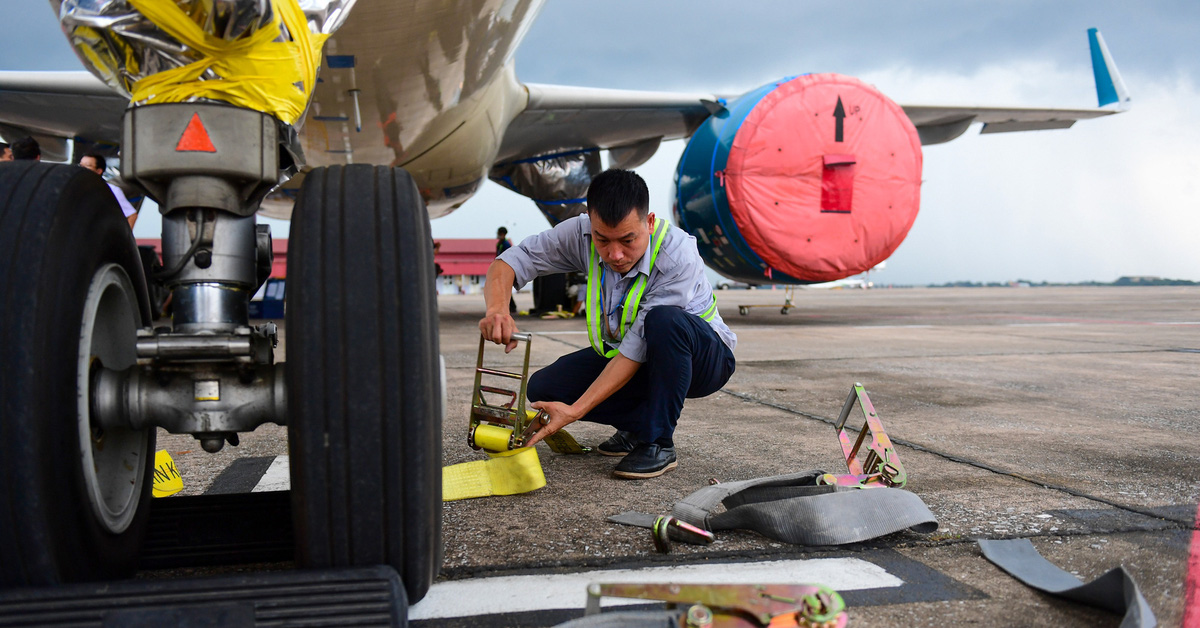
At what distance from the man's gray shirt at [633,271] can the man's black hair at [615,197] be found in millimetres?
217

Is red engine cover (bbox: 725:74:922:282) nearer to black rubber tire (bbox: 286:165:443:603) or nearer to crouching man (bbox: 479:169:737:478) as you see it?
crouching man (bbox: 479:169:737:478)

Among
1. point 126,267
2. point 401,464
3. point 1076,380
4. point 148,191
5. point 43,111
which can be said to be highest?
point 43,111

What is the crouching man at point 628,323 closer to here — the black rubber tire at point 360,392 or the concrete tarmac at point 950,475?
the concrete tarmac at point 950,475

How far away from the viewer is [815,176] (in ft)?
20.1

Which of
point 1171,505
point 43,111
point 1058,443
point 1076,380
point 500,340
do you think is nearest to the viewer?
point 1171,505

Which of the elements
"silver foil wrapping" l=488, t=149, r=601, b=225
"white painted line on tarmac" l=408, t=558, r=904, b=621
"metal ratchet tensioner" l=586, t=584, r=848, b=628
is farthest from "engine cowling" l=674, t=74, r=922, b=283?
"metal ratchet tensioner" l=586, t=584, r=848, b=628

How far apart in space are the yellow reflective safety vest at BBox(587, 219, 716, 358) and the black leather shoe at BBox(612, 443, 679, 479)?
1.28 ft

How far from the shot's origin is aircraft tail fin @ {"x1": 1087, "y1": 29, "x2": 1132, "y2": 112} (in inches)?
391

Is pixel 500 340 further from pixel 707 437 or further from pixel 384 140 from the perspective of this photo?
pixel 384 140

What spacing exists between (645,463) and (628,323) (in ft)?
1.51

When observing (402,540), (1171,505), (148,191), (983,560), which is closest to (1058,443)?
(1171,505)

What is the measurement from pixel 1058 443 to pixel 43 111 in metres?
7.71

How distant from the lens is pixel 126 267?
1.36m

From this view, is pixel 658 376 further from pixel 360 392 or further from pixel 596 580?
pixel 360 392
